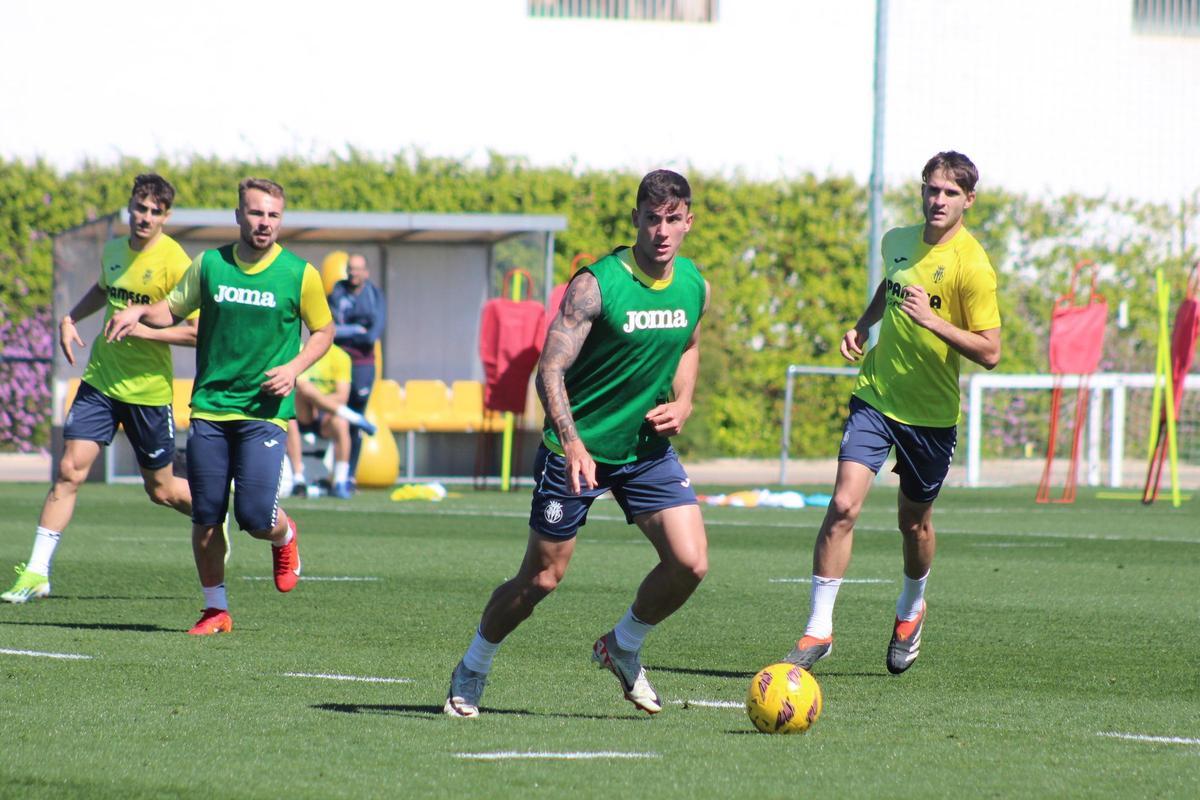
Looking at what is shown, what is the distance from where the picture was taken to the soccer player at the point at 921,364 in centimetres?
837

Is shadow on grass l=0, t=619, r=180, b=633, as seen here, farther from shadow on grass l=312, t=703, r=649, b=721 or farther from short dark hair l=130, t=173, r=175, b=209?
shadow on grass l=312, t=703, r=649, b=721

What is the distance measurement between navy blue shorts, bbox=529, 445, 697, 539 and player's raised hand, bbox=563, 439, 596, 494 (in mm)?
141

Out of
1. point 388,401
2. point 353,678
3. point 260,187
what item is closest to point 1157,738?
point 353,678

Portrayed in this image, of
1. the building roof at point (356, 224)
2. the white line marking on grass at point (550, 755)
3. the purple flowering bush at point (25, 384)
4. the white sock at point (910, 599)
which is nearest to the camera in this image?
the white line marking on grass at point (550, 755)

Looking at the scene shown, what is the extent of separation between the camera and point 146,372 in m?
10.4

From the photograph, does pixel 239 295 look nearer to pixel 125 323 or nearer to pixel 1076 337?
pixel 125 323

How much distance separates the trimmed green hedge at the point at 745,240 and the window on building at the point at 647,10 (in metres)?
4.99

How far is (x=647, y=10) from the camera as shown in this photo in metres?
31.9

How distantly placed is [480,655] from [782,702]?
1054 mm

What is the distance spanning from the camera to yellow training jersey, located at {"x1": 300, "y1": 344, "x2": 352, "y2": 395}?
1922 cm

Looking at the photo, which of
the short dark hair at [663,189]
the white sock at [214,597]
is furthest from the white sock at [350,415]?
the short dark hair at [663,189]

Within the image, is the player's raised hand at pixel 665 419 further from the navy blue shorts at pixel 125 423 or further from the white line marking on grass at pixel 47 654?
the navy blue shorts at pixel 125 423

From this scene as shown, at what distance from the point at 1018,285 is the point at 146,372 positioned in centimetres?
1918

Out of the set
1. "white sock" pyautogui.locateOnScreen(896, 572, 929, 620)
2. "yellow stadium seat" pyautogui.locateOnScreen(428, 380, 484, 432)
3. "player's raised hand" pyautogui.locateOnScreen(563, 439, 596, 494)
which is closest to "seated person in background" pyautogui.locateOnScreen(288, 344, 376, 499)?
"yellow stadium seat" pyautogui.locateOnScreen(428, 380, 484, 432)
